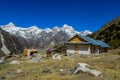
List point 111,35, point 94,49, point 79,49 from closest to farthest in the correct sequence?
point 79,49, point 94,49, point 111,35

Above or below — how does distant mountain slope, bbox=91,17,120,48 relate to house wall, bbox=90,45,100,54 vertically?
above

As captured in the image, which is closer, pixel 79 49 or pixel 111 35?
pixel 79 49

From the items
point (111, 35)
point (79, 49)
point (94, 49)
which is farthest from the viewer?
point (111, 35)

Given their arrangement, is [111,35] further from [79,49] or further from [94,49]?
[79,49]

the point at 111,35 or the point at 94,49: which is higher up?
the point at 111,35

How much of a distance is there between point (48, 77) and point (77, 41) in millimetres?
39675

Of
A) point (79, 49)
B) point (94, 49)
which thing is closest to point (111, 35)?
point (94, 49)

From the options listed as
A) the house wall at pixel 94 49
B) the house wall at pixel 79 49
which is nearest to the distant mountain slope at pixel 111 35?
the house wall at pixel 94 49

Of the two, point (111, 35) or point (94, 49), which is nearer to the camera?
point (94, 49)

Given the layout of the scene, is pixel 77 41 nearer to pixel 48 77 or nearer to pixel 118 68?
pixel 118 68

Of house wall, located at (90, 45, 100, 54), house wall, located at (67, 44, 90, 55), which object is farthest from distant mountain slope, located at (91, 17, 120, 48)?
house wall, located at (67, 44, 90, 55)

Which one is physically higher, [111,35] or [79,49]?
[111,35]

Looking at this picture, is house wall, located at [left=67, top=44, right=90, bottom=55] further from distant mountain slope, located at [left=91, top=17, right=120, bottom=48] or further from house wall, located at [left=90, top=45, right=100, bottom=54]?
distant mountain slope, located at [left=91, top=17, right=120, bottom=48]

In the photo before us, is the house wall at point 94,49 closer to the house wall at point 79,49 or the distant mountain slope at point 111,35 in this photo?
the house wall at point 79,49
